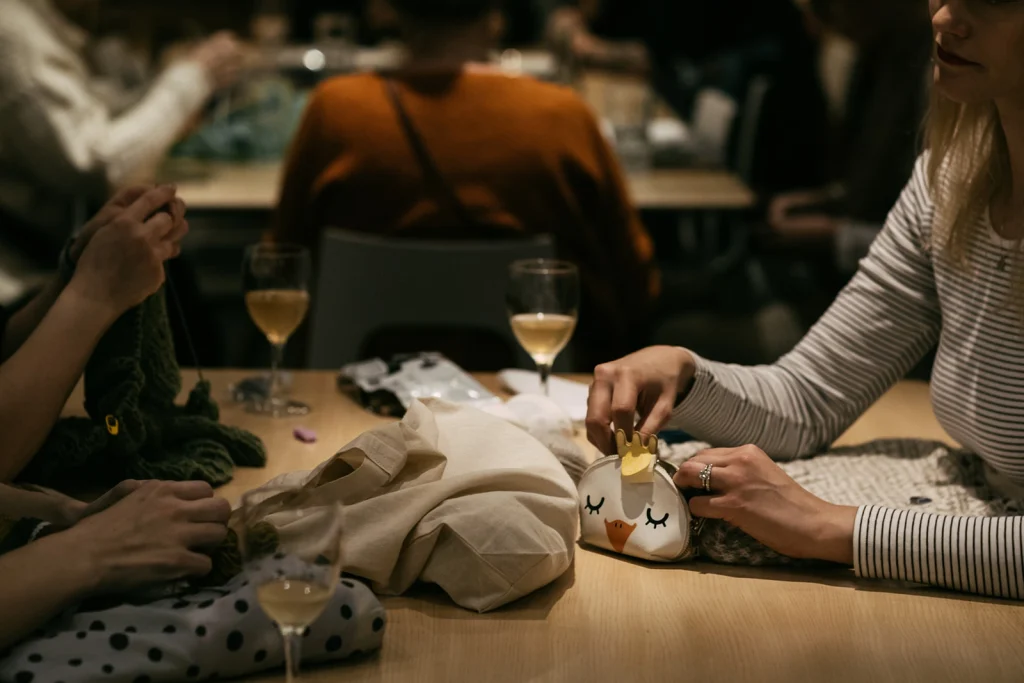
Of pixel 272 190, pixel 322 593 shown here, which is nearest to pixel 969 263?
pixel 322 593

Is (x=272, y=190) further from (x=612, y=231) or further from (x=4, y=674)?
(x=4, y=674)

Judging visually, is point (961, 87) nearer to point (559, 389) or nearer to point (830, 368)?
point (830, 368)

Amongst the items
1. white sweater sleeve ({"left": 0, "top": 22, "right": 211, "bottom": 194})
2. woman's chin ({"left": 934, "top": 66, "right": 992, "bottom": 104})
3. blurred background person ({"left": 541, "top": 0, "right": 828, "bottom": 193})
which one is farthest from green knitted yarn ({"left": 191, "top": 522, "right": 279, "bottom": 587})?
blurred background person ({"left": 541, "top": 0, "right": 828, "bottom": 193})

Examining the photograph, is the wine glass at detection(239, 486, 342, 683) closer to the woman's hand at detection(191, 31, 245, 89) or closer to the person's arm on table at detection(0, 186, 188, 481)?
the person's arm on table at detection(0, 186, 188, 481)

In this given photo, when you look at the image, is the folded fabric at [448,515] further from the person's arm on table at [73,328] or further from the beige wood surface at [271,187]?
the beige wood surface at [271,187]

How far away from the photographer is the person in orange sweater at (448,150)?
233 centimetres

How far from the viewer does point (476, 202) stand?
2328 millimetres

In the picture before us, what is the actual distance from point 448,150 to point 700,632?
145cm

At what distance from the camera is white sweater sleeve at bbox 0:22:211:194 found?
2.82 m

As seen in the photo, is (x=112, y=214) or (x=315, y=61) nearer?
(x=112, y=214)

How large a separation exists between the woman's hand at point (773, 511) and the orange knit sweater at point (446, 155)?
124 cm

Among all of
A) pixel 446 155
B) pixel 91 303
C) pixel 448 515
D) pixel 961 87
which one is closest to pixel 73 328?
pixel 91 303

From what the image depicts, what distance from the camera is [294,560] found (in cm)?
81

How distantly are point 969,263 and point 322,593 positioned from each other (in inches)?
35.5
